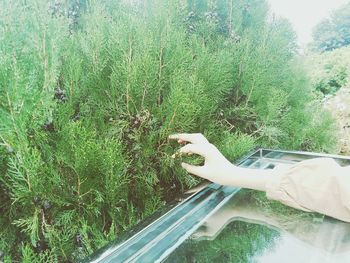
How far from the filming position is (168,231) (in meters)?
0.77

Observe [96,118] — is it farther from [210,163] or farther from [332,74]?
[332,74]

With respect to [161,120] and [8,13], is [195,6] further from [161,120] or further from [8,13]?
[8,13]

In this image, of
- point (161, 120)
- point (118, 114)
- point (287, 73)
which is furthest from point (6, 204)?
point (287, 73)

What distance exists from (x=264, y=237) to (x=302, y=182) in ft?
0.65

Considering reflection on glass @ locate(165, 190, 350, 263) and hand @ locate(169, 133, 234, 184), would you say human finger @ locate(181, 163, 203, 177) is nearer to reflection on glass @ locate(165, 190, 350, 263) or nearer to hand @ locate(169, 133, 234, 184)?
hand @ locate(169, 133, 234, 184)

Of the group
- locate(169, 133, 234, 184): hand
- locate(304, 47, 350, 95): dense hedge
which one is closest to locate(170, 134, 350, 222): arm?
locate(169, 133, 234, 184): hand

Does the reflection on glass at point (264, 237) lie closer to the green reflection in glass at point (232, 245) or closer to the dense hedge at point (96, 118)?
the green reflection in glass at point (232, 245)

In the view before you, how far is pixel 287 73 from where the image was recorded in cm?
242

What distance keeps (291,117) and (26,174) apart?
72.4 inches

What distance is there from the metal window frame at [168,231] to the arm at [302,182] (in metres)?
0.06

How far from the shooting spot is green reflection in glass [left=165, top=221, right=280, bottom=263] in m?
0.72

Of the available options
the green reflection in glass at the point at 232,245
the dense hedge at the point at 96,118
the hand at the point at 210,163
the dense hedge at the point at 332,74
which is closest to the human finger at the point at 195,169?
the hand at the point at 210,163

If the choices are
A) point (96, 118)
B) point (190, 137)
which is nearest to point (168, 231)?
point (190, 137)

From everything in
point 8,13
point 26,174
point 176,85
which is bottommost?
point 26,174
